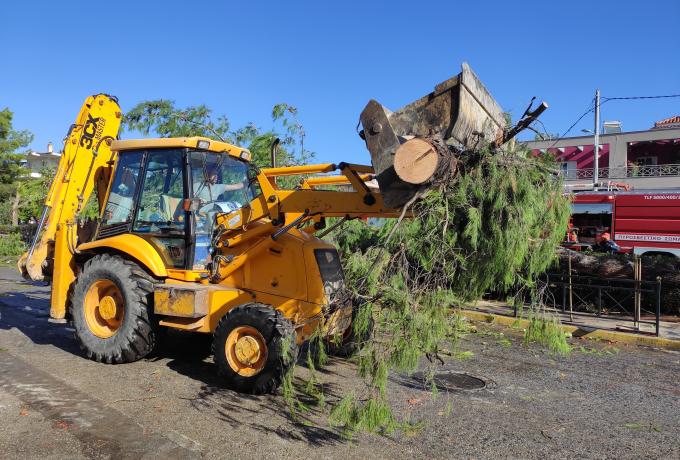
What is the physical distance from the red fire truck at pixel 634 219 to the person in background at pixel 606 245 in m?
0.30

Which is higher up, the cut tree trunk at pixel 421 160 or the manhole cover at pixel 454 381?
the cut tree trunk at pixel 421 160

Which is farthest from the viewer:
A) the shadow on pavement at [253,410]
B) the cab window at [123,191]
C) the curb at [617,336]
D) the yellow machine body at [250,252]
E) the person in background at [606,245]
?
the person in background at [606,245]

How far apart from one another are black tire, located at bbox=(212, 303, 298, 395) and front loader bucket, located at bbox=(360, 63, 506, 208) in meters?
1.77

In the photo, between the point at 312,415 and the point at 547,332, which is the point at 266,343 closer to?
the point at 312,415

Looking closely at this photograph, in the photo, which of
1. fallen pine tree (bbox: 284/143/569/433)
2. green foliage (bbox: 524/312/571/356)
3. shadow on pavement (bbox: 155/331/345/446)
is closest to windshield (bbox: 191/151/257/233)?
shadow on pavement (bbox: 155/331/345/446)

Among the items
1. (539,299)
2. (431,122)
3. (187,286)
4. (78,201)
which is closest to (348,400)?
(539,299)

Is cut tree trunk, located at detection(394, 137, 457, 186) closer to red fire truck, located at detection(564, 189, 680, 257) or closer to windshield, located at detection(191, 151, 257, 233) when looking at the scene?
windshield, located at detection(191, 151, 257, 233)

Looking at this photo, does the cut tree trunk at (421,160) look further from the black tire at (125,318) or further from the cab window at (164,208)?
the black tire at (125,318)

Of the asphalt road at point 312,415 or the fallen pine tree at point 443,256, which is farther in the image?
the asphalt road at point 312,415

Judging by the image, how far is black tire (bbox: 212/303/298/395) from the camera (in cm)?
519

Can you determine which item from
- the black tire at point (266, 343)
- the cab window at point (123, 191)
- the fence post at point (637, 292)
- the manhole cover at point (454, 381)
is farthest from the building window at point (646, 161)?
the black tire at point (266, 343)

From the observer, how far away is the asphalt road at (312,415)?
4.22m

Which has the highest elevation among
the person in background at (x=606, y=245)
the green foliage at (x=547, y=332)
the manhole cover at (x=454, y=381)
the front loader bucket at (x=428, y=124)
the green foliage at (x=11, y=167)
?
the green foliage at (x=11, y=167)

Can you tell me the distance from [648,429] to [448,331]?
2330mm
